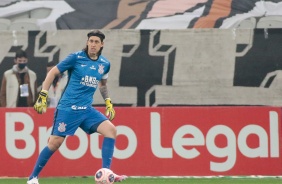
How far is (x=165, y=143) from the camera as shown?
13805 millimetres

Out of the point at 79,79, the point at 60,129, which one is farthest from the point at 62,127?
the point at 79,79

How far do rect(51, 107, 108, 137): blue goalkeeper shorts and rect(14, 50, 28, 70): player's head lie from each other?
5346 mm

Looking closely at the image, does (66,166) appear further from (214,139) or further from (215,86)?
(215,86)

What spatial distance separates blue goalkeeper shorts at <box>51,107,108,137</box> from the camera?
1077 cm

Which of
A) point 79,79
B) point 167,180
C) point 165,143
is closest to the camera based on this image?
point 79,79

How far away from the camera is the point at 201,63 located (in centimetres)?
1684

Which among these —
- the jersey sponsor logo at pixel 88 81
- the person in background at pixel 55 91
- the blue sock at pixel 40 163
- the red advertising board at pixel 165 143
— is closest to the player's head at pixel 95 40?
the jersey sponsor logo at pixel 88 81

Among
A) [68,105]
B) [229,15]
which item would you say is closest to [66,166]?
[68,105]

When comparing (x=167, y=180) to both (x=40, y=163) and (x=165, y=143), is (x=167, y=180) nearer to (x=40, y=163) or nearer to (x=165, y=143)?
(x=165, y=143)

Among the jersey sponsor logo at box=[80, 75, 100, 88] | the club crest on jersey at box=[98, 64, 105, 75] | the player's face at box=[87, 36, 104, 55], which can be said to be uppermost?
the player's face at box=[87, 36, 104, 55]

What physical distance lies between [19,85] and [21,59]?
474 mm

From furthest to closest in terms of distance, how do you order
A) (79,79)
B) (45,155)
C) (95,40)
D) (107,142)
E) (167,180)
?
1. (167,180)
2. (45,155)
3. (79,79)
4. (107,142)
5. (95,40)

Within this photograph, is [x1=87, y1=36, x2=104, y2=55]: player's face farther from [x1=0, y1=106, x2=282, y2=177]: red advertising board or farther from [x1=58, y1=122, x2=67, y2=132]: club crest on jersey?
[x1=0, y1=106, x2=282, y2=177]: red advertising board

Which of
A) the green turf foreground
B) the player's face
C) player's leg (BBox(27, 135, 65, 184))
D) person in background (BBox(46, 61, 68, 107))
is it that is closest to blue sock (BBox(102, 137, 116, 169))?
player's leg (BBox(27, 135, 65, 184))
